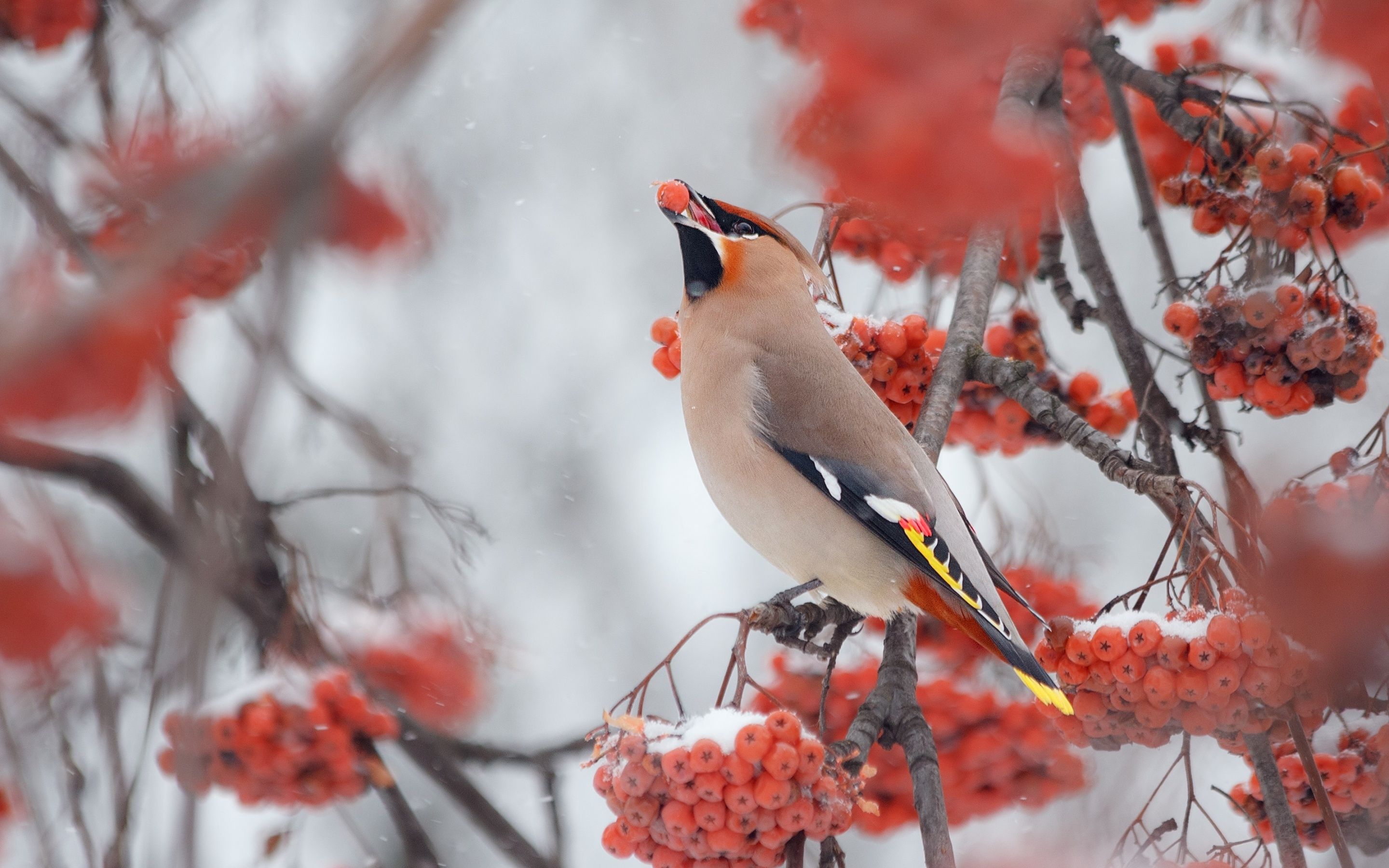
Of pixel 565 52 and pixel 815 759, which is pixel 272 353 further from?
pixel 565 52

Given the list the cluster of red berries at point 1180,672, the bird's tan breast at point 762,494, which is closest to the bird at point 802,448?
the bird's tan breast at point 762,494

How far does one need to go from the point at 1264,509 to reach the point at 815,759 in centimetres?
86

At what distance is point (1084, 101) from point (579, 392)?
112 inches

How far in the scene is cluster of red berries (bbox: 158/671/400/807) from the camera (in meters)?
Result: 2.08

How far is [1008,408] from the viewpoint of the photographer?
2570mm

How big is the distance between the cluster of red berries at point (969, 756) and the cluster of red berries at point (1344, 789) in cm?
37

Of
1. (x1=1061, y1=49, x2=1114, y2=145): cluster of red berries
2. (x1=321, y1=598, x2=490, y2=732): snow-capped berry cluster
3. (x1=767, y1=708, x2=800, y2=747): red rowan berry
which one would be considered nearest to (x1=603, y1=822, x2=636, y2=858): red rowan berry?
(x1=767, y1=708, x2=800, y2=747): red rowan berry

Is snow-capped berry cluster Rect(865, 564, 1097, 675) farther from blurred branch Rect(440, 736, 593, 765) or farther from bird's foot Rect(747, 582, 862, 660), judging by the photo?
blurred branch Rect(440, 736, 593, 765)

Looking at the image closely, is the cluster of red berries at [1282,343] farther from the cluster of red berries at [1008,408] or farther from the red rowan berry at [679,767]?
the red rowan berry at [679,767]

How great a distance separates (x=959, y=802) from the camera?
2451 mm

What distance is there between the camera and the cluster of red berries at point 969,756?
2361 mm

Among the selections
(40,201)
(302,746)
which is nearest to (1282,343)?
(302,746)

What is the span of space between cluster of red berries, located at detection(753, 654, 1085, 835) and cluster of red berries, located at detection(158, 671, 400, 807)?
821 millimetres

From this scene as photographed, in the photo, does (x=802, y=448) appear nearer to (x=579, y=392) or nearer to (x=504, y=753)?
(x=504, y=753)
